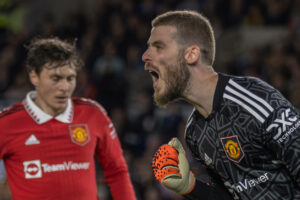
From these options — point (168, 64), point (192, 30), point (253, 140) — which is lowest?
point (253, 140)

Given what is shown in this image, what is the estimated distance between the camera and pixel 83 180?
3.12 meters

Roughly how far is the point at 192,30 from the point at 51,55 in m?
1.26

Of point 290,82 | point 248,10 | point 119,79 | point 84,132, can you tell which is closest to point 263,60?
point 290,82

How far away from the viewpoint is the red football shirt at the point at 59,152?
10.0 ft

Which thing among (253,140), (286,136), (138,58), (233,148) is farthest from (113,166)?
Answer: (138,58)

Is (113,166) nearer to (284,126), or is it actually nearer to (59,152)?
(59,152)

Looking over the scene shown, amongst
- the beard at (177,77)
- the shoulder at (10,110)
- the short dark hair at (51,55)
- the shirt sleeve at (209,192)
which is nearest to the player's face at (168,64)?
the beard at (177,77)

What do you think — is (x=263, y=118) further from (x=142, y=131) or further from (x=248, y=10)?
(x=248, y=10)

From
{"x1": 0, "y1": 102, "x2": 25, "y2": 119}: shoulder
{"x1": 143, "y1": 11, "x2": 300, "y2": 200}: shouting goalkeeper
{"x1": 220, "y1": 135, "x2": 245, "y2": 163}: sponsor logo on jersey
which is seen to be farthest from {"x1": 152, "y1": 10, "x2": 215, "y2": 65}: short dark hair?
{"x1": 0, "y1": 102, "x2": 25, "y2": 119}: shoulder

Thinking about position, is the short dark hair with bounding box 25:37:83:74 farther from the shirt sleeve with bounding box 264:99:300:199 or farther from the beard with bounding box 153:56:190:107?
the shirt sleeve with bounding box 264:99:300:199

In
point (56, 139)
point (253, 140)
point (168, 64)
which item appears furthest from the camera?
point (56, 139)

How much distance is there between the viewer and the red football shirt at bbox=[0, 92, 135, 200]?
3062 mm

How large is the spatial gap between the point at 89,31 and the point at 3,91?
2.36 metres

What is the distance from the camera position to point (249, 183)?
7.30 ft
